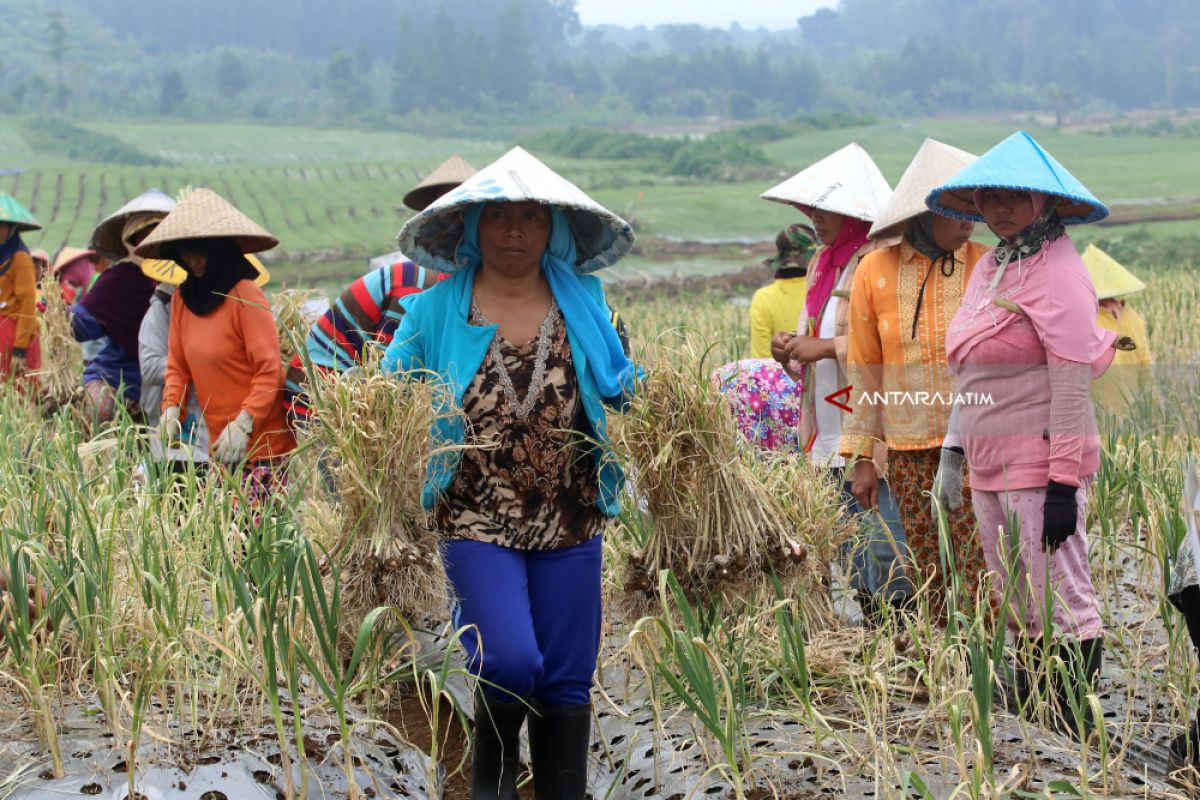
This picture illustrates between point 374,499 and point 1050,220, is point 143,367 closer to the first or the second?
point 374,499

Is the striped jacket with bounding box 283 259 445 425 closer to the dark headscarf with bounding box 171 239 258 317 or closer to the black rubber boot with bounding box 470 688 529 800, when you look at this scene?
the dark headscarf with bounding box 171 239 258 317

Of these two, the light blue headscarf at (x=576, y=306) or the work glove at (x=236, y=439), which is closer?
the light blue headscarf at (x=576, y=306)

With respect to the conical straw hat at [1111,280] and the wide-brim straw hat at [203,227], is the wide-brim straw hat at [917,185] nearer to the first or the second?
the conical straw hat at [1111,280]

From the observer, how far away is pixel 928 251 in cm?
346

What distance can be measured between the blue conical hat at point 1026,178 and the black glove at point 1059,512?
2.00 ft

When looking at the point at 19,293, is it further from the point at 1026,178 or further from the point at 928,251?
the point at 1026,178

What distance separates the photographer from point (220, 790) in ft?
8.57

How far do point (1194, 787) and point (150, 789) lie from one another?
187 cm

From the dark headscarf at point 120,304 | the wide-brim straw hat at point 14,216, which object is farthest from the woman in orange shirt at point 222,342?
the wide-brim straw hat at point 14,216

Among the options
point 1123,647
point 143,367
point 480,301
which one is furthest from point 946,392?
point 143,367

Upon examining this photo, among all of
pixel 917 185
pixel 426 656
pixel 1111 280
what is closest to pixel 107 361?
pixel 426 656

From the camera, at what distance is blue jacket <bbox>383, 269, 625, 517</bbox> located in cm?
266

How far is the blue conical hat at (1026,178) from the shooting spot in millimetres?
2889

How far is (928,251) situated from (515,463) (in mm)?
1343
